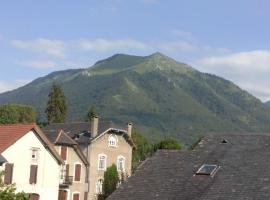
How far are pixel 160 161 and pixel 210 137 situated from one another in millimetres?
4852

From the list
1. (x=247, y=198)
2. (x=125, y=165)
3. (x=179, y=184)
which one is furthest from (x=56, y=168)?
(x=247, y=198)

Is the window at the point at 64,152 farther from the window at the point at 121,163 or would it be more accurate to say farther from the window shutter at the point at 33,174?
the window at the point at 121,163

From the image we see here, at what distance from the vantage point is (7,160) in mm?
55250

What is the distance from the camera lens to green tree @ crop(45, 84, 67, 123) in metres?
111

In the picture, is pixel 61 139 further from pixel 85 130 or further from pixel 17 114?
pixel 17 114

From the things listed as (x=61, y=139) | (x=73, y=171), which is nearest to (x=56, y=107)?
(x=73, y=171)

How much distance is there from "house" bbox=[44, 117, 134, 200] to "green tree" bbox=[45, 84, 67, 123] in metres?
32.0

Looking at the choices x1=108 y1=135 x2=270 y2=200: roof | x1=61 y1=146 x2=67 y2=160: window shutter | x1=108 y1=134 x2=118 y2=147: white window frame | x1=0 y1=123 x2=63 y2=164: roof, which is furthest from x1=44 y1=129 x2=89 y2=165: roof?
x1=108 y1=135 x2=270 y2=200: roof

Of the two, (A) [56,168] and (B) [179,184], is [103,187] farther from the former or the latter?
(B) [179,184]

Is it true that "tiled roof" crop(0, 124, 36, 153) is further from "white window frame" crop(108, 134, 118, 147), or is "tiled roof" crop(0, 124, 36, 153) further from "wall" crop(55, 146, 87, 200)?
"white window frame" crop(108, 134, 118, 147)

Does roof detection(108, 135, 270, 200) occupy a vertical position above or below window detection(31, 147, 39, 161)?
below

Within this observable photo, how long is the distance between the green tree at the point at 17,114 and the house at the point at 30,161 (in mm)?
59543

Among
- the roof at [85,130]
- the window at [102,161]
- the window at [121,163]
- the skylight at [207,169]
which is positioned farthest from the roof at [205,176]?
the window at [121,163]

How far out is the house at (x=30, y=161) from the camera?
56.0 m
